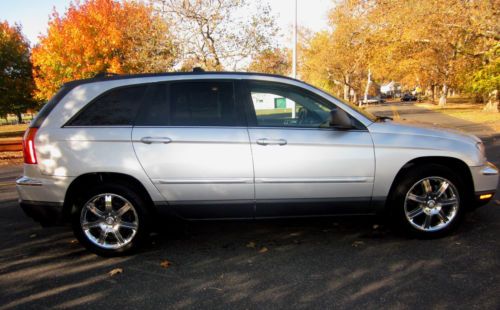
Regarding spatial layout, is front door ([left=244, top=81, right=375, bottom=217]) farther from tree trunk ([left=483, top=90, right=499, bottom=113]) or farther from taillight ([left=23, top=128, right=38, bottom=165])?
tree trunk ([left=483, top=90, right=499, bottom=113])

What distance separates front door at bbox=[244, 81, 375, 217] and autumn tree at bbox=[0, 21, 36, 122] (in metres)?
28.8

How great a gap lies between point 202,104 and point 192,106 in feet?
0.34

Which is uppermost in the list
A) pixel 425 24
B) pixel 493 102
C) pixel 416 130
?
pixel 425 24

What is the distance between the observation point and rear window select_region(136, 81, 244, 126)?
3.84 metres

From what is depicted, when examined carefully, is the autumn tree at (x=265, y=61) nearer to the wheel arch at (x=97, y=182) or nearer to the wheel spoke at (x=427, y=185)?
the wheel spoke at (x=427, y=185)

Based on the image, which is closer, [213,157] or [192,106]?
[213,157]

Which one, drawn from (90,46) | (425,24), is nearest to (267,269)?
(425,24)

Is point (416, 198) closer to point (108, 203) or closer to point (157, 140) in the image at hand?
point (157, 140)

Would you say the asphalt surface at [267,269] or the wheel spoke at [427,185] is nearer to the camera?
the asphalt surface at [267,269]

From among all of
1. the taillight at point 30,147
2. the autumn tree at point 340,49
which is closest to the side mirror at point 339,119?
the taillight at point 30,147

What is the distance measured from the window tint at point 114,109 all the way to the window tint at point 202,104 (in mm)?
371

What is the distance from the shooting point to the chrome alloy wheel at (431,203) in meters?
4.07

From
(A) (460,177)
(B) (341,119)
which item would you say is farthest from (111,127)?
(A) (460,177)

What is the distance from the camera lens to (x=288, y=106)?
411 centimetres
